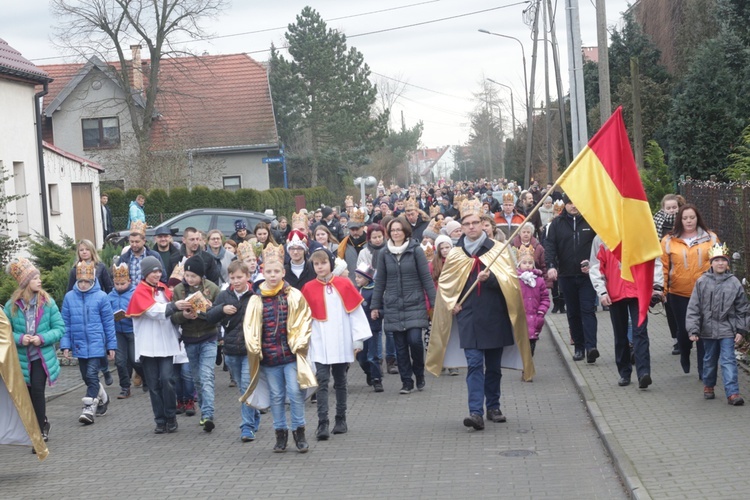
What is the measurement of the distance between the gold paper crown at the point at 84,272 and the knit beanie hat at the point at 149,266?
777 millimetres

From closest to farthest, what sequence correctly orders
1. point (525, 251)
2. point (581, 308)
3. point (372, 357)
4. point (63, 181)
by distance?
point (372, 357) < point (581, 308) < point (525, 251) < point (63, 181)

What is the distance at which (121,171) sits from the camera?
48.2 meters

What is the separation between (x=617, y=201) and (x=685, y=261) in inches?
66.1

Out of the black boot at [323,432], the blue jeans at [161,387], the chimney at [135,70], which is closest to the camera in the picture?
the black boot at [323,432]

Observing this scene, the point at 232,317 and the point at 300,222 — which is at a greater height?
the point at 300,222

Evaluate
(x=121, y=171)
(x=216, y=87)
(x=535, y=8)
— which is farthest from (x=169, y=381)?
(x=216, y=87)

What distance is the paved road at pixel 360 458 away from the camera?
7941mm

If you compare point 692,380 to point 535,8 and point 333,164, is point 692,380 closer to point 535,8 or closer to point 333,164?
point 535,8

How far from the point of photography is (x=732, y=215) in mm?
12883

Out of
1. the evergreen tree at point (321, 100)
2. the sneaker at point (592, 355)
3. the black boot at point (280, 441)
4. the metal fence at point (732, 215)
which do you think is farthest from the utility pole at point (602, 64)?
the evergreen tree at point (321, 100)

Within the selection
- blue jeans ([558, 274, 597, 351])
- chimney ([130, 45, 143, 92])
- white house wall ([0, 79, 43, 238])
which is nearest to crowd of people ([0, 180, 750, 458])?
blue jeans ([558, 274, 597, 351])

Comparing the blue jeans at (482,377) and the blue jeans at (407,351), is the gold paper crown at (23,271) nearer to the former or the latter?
the blue jeans at (482,377)

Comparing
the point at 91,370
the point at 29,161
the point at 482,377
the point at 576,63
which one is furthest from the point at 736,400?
the point at 29,161

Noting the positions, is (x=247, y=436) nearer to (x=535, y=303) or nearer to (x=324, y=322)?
(x=324, y=322)
